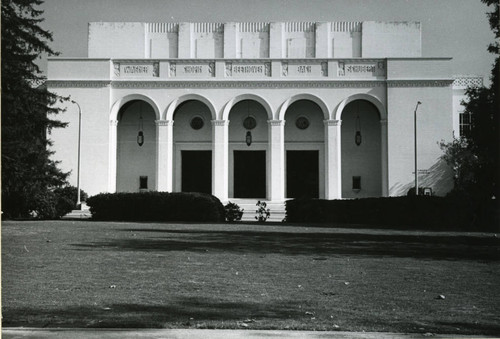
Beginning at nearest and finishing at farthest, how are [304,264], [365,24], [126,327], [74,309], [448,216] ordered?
[126,327] < [74,309] < [304,264] < [448,216] < [365,24]

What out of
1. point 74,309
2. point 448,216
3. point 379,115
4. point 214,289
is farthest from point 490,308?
point 379,115

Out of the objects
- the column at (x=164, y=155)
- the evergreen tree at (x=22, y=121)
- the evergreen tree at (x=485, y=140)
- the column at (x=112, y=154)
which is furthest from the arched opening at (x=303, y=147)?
the evergreen tree at (x=22, y=121)

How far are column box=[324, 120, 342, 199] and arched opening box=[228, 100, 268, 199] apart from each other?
5258 mm

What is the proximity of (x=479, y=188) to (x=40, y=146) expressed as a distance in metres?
19.3

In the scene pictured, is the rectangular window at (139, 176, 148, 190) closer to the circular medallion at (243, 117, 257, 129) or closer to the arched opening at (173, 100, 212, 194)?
the arched opening at (173, 100, 212, 194)

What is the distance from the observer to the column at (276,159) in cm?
4441

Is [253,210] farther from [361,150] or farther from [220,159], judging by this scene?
[361,150]

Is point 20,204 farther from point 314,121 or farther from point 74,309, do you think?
point 314,121

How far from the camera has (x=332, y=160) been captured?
146ft

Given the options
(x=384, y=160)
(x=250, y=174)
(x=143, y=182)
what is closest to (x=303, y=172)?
(x=250, y=174)

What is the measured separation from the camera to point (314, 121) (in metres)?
47.8

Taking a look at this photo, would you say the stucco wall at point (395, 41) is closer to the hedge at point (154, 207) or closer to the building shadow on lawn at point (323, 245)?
the hedge at point (154, 207)

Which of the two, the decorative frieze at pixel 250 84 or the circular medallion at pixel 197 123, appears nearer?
the decorative frieze at pixel 250 84

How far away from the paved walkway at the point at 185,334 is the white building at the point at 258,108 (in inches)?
1499
